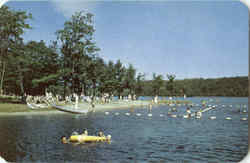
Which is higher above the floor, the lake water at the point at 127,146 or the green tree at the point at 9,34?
the green tree at the point at 9,34

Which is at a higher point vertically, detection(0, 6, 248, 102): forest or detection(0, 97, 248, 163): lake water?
detection(0, 6, 248, 102): forest

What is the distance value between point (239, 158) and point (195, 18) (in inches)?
291

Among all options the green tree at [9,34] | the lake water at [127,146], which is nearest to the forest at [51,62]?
the green tree at [9,34]

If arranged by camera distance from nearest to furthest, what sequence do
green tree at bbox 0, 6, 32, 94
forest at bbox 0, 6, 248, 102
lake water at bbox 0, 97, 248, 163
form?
lake water at bbox 0, 97, 248, 163 < green tree at bbox 0, 6, 32, 94 < forest at bbox 0, 6, 248, 102

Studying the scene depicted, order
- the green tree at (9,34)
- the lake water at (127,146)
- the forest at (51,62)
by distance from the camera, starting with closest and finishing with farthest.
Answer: the lake water at (127,146) < the green tree at (9,34) < the forest at (51,62)

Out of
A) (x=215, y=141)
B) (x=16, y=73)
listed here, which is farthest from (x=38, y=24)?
(x=16, y=73)

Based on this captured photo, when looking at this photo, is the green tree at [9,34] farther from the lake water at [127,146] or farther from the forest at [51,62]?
the lake water at [127,146]

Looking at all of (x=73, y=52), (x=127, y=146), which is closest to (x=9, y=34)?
(x=73, y=52)

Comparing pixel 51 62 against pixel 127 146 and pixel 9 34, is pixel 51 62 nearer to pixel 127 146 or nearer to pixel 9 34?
pixel 9 34

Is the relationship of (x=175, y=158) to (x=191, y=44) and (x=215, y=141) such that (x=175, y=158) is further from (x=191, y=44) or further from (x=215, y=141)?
(x=191, y=44)

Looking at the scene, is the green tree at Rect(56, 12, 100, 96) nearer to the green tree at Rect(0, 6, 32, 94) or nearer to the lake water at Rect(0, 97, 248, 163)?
the green tree at Rect(0, 6, 32, 94)

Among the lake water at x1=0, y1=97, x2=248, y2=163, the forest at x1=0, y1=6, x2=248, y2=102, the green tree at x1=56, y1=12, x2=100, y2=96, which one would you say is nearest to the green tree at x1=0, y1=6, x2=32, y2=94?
the forest at x1=0, y1=6, x2=248, y2=102

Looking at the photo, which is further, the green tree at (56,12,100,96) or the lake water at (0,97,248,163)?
the green tree at (56,12,100,96)

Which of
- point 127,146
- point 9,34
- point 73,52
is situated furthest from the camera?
point 73,52
